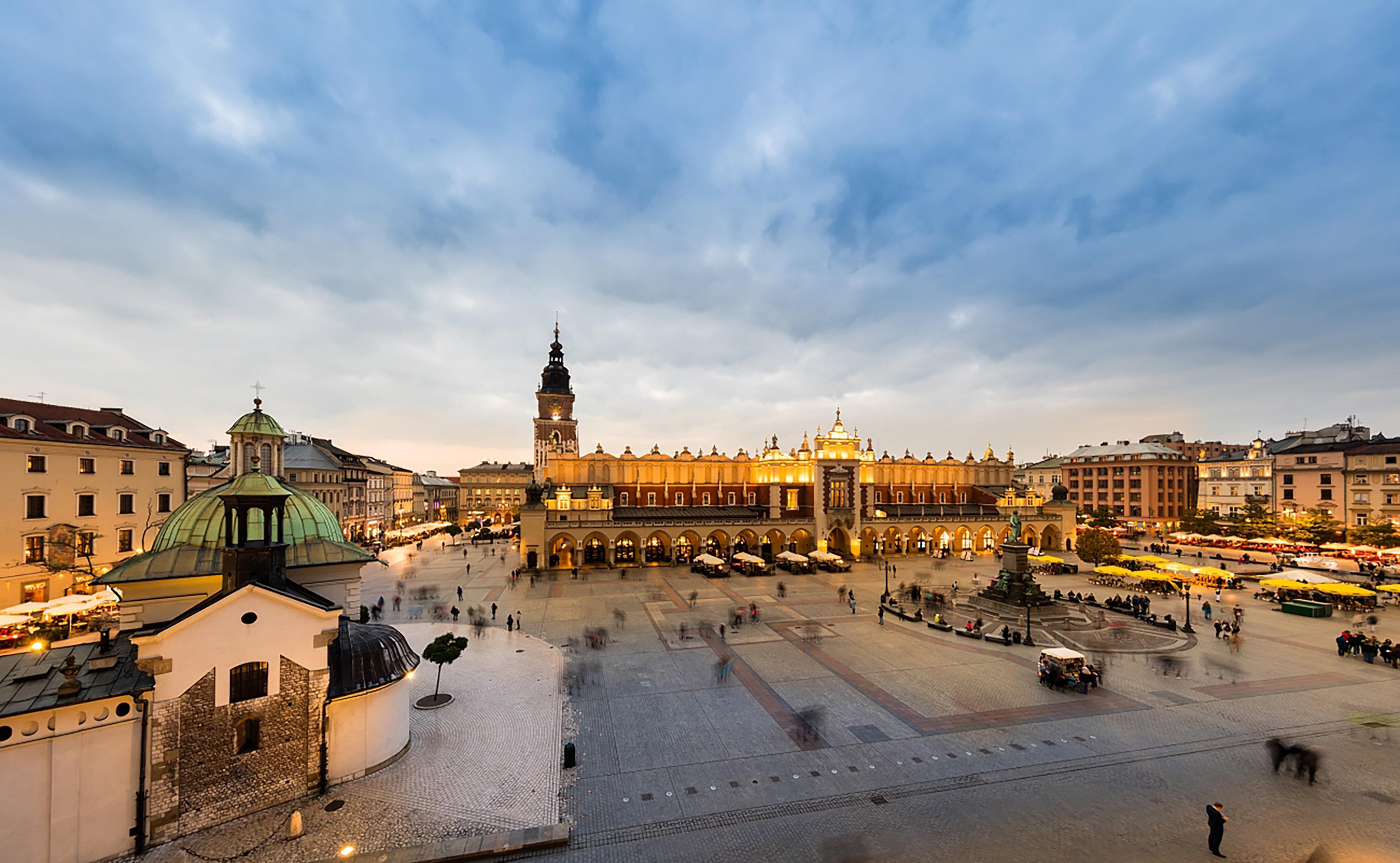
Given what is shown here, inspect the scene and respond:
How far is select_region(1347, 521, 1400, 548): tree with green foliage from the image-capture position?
186 feet

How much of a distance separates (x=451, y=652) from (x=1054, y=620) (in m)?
34.0

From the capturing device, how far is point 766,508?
64750 millimetres

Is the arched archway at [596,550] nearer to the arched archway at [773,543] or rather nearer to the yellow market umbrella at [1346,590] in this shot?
the arched archway at [773,543]

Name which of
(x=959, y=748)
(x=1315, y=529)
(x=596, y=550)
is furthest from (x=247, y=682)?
(x=1315, y=529)

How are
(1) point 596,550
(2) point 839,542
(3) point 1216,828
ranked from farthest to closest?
1. (2) point 839,542
2. (1) point 596,550
3. (3) point 1216,828

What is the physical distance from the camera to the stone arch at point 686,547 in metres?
58.5

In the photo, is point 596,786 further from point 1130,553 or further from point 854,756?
point 1130,553

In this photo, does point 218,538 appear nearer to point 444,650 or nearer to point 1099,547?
point 444,650

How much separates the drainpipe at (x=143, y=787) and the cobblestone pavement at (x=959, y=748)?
567cm

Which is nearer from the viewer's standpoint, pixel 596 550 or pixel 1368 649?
pixel 1368 649

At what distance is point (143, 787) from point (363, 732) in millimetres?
4321

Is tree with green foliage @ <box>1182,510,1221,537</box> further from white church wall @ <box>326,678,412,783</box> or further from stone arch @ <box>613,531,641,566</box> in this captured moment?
white church wall @ <box>326,678,412,783</box>

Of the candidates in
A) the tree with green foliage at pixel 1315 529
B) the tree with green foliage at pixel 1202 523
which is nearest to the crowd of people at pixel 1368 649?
the tree with green foliage at pixel 1315 529

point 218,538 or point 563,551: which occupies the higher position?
point 218,538
